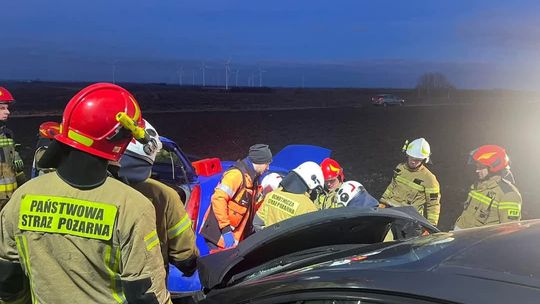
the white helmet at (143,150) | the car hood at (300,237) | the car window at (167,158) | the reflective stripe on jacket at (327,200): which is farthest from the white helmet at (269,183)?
the white helmet at (143,150)

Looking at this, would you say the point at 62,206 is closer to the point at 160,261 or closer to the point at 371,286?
the point at 160,261

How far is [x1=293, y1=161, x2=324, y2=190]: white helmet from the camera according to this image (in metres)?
4.25

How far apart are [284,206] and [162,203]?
1.77 meters

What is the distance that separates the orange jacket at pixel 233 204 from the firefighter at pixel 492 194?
90.8 inches

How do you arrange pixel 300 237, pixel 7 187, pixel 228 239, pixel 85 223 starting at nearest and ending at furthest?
pixel 85 223 < pixel 300 237 < pixel 228 239 < pixel 7 187

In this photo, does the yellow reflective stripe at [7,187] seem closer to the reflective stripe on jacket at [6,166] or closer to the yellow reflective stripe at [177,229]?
the reflective stripe on jacket at [6,166]

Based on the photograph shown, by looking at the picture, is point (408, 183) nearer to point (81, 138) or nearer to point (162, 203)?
point (162, 203)

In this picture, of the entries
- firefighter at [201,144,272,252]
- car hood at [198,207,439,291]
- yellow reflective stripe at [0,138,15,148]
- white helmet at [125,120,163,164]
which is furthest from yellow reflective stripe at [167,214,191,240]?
yellow reflective stripe at [0,138,15,148]

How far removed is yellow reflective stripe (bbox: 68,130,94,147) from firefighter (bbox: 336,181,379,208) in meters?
3.03

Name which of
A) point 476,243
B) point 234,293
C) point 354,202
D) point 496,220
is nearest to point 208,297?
point 234,293

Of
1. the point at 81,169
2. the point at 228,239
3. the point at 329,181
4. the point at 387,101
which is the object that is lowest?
the point at 228,239

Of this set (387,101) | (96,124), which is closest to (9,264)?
(96,124)

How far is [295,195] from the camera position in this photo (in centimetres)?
423

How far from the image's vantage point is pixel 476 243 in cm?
185
